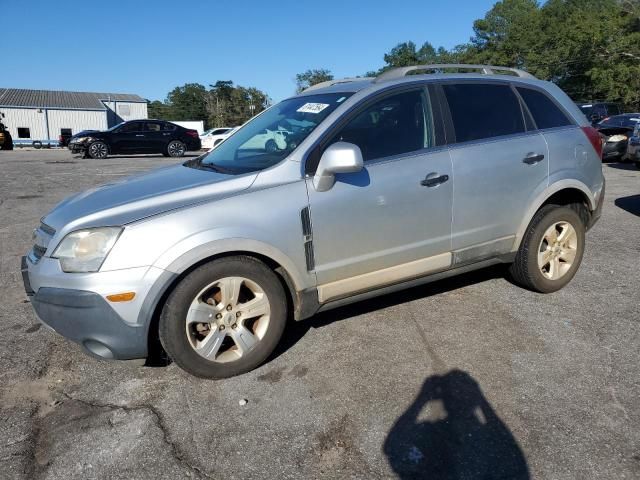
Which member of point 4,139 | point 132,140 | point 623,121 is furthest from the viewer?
point 4,139

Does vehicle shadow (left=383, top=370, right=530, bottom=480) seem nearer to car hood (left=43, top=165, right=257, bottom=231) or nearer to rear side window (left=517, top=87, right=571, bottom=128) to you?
car hood (left=43, top=165, right=257, bottom=231)

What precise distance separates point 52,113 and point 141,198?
58013 millimetres

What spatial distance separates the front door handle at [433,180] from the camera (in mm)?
3408

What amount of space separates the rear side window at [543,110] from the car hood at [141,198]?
2.49 m

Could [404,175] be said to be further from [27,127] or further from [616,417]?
[27,127]

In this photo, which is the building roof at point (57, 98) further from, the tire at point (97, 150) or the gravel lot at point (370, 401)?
the gravel lot at point (370, 401)

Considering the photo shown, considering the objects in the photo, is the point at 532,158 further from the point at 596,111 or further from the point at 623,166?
the point at 596,111

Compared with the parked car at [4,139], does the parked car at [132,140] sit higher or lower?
lower

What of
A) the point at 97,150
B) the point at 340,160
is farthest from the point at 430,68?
the point at 97,150

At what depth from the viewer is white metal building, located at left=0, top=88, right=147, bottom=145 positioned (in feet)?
167

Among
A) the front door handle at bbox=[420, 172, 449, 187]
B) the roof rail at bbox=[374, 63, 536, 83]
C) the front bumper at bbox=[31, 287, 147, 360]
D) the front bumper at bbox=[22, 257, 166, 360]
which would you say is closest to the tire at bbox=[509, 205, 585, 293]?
the front door handle at bbox=[420, 172, 449, 187]

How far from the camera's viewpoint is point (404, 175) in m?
3.34

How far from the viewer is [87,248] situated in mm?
2695

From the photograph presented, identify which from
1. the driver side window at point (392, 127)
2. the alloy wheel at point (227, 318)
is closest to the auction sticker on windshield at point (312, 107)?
the driver side window at point (392, 127)
